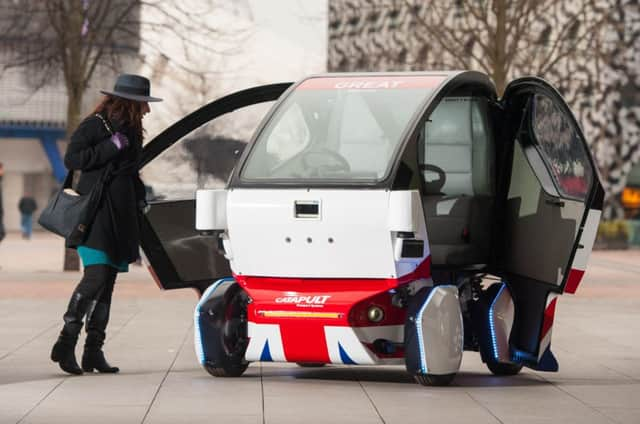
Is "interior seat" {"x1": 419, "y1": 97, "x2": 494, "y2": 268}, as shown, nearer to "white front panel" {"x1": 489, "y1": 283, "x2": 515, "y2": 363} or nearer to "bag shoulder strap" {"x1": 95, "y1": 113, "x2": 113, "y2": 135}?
"white front panel" {"x1": 489, "y1": 283, "x2": 515, "y2": 363}

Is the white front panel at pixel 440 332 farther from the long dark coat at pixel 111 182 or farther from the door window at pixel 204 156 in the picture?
the door window at pixel 204 156

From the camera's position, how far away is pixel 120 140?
35.9ft

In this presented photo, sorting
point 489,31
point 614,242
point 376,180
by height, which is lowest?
point 614,242

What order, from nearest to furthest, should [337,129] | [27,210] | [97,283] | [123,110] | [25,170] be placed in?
[337,129] → [97,283] → [123,110] → [27,210] → [25,170]

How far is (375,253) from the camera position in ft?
32.9

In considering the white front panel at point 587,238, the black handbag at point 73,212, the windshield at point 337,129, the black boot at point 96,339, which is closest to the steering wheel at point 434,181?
the windshield at point 337,129

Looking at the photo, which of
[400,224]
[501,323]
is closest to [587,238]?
[501,323]

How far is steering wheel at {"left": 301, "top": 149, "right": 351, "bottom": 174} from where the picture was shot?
405 inches

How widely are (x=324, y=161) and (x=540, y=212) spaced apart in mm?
1704

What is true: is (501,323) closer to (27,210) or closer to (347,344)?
(347,344)

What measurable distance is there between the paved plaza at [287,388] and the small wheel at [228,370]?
60 millimetres

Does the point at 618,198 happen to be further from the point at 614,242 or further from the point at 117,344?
the point at 117,344

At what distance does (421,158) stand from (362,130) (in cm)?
57

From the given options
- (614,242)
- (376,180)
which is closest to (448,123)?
(376,180)
